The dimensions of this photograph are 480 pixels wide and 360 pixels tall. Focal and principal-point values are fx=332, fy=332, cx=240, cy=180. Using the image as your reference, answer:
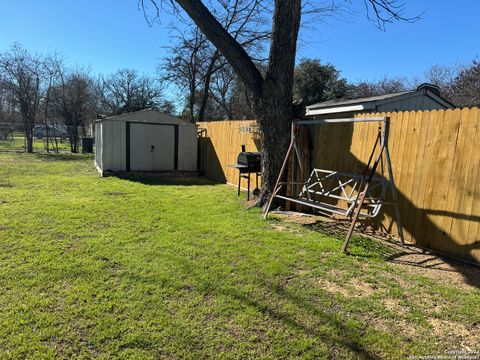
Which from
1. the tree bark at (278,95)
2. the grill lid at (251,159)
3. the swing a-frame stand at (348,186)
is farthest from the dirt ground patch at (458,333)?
the grill lid at (251,159)

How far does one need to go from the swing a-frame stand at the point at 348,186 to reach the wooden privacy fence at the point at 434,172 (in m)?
0.19

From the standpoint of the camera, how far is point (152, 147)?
37.1 feet

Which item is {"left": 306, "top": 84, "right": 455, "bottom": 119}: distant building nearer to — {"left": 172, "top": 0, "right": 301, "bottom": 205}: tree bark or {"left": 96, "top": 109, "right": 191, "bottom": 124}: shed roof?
{"left": 172, "top": 0, "right": 301, "bottom": 205}: tree bark

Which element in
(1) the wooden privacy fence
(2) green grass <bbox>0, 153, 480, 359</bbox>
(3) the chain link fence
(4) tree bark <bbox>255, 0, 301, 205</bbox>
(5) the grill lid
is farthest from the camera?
(3) the chain link fence

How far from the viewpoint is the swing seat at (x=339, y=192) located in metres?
4.62

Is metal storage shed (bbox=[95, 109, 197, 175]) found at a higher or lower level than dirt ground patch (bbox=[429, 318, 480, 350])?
higher

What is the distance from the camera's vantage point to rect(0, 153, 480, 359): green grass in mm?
2256

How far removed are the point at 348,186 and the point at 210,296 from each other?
11.4ft

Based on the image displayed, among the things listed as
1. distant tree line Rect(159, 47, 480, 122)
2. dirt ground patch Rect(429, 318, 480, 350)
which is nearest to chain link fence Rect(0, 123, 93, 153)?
distant tree line Rect(159, 47, 480, 122)

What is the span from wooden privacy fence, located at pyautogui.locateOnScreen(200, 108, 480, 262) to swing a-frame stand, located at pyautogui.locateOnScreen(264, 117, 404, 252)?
185 millimetres

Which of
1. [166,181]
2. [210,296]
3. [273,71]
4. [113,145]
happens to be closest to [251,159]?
[273,71]

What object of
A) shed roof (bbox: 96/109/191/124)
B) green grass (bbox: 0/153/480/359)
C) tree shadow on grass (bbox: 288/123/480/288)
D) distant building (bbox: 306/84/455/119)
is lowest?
green grass (bbox: 0/153/480/359)

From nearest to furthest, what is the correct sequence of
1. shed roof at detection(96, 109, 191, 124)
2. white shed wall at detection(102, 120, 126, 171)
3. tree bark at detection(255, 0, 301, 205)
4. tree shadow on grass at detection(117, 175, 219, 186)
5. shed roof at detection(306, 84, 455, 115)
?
tree bark at detection(255, 0, 301, 205), shed roof at detection(306, 84, 455, 115), tree shadow on grass at detection(117, 175, 219, 186), white shed wall at detection(102, 120, 126, 171), shed roof at detection(96, 109, 191, 124)

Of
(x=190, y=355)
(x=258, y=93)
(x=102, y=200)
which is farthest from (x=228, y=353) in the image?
(x=102, y=200)
